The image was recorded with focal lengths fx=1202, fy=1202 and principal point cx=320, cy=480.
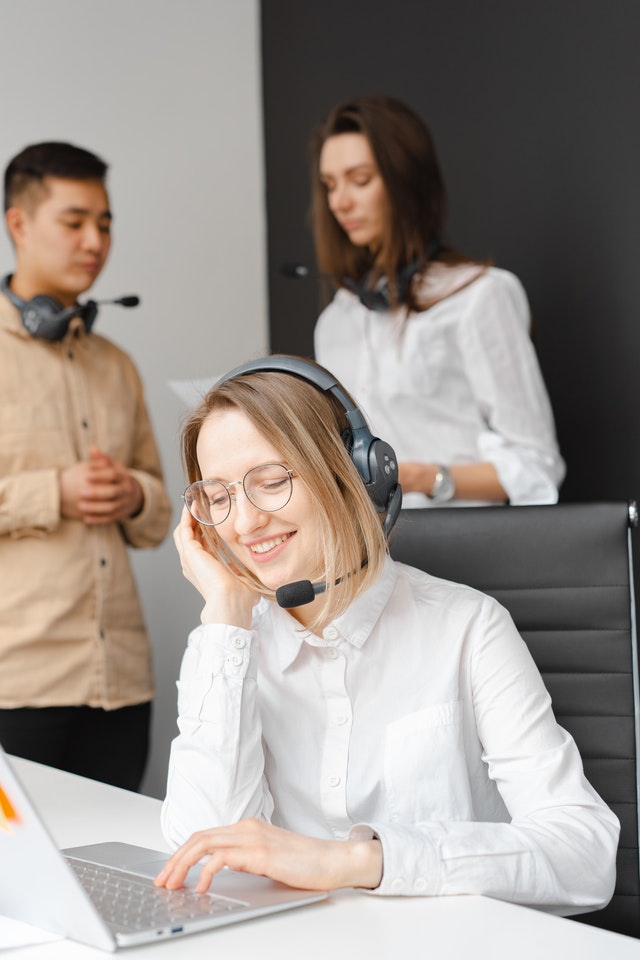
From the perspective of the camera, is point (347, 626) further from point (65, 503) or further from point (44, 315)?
point (44, 315)

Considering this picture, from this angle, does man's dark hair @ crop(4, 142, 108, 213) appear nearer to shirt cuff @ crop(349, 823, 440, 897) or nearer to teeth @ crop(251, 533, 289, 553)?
teeth @ crop(251, 533, 289, 553)

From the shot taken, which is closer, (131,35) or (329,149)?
(329,149)

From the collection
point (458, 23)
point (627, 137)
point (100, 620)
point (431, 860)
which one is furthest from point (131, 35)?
point (431, 860)

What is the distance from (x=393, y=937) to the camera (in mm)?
1003

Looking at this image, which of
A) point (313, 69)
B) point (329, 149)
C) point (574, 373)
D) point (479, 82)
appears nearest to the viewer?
point (329, 149)

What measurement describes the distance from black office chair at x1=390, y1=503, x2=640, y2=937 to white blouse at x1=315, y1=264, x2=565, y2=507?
70 cm

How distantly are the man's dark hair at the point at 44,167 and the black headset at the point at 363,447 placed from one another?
4.40ft

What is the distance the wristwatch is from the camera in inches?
89.8

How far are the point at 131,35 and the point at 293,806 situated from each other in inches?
111

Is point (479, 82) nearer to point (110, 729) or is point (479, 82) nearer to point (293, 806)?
point (110, 729)

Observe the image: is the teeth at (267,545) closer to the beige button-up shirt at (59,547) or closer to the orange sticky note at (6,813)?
the orange sticky note at (6,813)

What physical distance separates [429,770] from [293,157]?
2.65 metres

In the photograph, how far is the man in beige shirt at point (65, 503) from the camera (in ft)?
8.10

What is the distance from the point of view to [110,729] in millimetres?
2562
